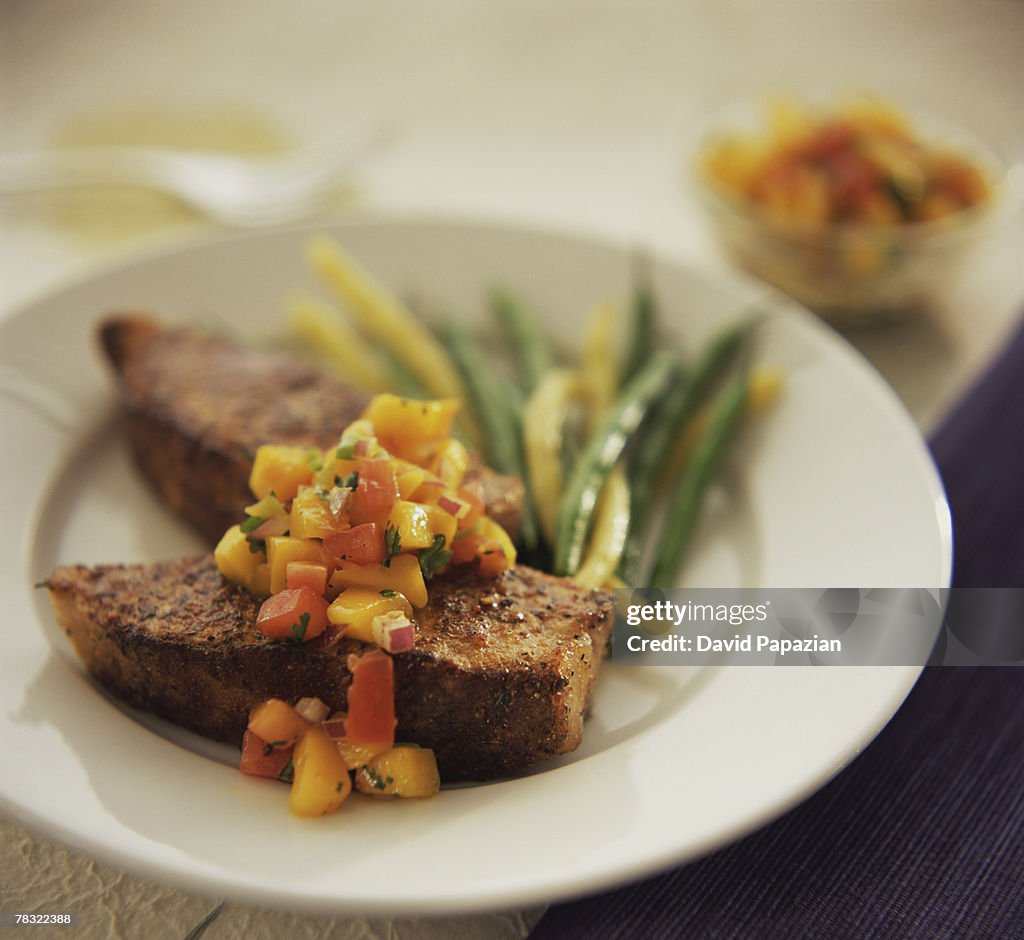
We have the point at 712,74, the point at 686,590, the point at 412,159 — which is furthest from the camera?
the point at 712,74

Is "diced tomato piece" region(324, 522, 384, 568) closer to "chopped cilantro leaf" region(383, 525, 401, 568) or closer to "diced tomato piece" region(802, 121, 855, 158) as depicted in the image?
"chopped cilantro leaf" region(383, 525, 401, 568)

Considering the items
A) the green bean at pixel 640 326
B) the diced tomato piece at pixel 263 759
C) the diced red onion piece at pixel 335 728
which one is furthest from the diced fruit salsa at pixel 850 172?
the diced tomato piece at pixel 263 759

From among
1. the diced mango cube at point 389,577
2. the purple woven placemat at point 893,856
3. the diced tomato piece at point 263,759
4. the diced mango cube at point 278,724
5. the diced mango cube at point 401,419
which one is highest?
the diced mango cube at point 401,419

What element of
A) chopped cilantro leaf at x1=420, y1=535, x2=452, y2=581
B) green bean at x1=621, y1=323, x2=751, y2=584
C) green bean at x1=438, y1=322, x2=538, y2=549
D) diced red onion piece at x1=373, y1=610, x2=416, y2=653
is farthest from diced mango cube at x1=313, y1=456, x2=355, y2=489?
green bean at x1=621, y1=323, x2=751, y2=584

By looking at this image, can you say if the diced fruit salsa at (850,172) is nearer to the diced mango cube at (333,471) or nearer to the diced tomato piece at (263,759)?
the diced mango cube at (333,471)

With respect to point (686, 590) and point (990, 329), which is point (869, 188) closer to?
point (990, 329)

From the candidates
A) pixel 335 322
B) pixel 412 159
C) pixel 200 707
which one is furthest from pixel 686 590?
pixel 412 159
